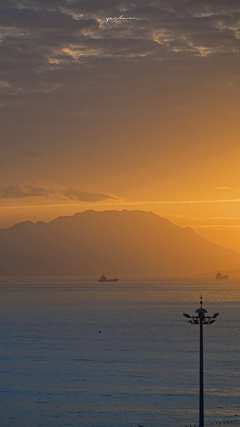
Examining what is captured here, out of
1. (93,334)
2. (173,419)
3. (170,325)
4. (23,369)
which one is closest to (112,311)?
(170,325)

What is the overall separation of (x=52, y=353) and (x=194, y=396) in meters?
36.8

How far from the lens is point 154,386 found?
66938 millimetres

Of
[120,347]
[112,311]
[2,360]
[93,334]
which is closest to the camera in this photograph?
[2,360]

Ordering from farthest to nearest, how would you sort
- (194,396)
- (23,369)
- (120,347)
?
(120,347) < (23,369) < (194,396)

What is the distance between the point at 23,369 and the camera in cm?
7750

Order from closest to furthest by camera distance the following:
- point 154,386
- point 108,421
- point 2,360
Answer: point 108,421
point 154,386
point 2,360

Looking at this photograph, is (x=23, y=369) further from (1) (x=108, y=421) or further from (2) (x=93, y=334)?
(2) (x=93, y=334)

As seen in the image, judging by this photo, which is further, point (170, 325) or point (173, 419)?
point (170, 325)

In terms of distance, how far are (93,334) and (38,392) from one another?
190 feet

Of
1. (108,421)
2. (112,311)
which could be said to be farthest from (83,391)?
(112,311)

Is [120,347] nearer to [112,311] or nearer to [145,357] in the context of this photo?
[145,357]

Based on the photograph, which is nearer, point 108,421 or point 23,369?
point 108,421

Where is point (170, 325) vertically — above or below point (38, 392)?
above

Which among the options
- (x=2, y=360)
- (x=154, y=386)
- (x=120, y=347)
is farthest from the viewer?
(x=120, y=347)
